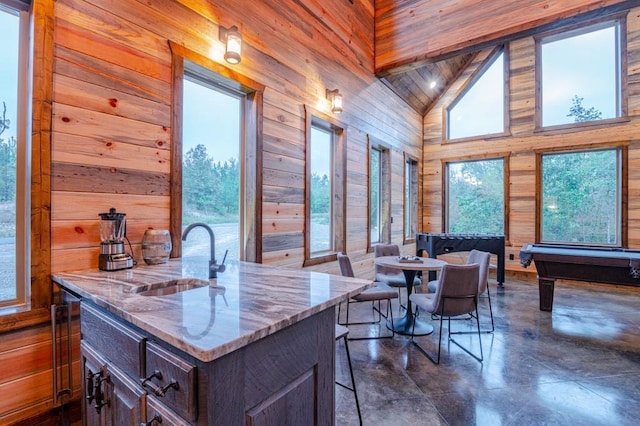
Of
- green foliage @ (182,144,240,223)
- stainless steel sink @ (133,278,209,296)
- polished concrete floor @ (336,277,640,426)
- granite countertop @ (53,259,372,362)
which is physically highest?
green foliage @ (182,144,240,223)

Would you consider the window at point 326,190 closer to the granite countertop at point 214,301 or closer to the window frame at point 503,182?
the granite countertop at point 214,301

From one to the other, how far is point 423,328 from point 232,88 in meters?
3.07

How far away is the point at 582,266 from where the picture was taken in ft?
11.5

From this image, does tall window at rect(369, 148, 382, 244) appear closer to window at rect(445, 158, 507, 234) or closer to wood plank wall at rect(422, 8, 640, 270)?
wood plank wall at rect(422, 8, 640, 270)

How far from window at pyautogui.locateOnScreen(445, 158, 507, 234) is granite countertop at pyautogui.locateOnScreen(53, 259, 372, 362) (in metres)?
5.83

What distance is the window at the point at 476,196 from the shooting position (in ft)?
20.7

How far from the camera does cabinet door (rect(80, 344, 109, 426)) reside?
126 centimetres

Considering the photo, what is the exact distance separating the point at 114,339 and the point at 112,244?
0.80 metres

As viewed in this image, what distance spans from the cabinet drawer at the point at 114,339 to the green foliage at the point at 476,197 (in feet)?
21.9

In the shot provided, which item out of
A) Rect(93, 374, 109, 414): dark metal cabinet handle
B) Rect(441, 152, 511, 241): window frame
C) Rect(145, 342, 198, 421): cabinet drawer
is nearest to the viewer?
Rect(145, 342, 198, 421): cabinet drawer

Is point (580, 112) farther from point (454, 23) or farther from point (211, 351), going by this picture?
point (211, 351)

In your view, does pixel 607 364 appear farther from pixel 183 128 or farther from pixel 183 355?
pixel 183 128

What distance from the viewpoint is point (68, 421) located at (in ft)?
5.67

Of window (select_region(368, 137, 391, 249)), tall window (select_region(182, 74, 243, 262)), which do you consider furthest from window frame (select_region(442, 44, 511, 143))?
tall window (select_region(182, 74, 243, 262))
